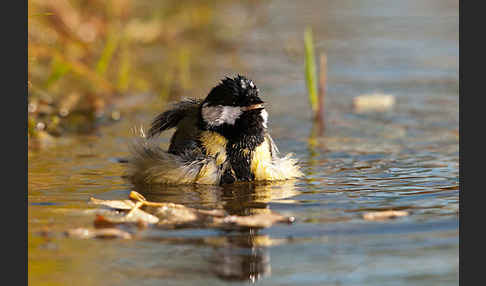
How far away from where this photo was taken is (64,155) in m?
7.55

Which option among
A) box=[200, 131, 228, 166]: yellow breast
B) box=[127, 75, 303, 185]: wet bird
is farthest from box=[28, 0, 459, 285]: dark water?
box=[200, 131, 228, 166]: yellow breast

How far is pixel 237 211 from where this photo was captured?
554 centimetres

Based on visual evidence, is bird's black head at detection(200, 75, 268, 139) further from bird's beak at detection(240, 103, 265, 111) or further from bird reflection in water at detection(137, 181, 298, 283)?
bird reflection in water at detection(137, 181, 298, 283)

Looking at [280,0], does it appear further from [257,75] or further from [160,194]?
[160,194]

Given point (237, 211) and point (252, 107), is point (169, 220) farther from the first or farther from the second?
point (252, 107)

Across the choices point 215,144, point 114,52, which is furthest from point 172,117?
point 114,52

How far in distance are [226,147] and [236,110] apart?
273mm

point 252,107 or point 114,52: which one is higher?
point 114,52

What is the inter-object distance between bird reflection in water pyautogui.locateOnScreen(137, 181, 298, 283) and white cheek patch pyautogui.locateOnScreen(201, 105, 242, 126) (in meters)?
0.47

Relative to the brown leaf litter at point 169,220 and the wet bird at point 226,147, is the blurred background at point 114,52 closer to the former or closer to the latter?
the wet bird at point 226,147

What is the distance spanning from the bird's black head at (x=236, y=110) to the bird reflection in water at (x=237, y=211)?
40cm

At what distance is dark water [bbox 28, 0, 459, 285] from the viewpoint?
14.0ft

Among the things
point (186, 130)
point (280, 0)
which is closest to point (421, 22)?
point (280, 0)

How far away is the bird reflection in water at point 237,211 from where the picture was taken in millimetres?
4277
